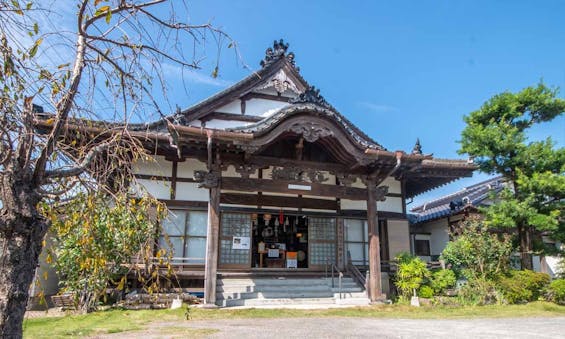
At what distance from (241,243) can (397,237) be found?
5.84 meters

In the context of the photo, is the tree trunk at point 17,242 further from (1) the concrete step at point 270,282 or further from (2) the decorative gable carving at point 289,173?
(1) the concrete step at point 270,282

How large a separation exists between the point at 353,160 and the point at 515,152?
5.90 m

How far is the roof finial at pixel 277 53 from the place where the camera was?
48.9 ft

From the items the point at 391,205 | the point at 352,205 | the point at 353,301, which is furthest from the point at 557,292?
the point at 352,205

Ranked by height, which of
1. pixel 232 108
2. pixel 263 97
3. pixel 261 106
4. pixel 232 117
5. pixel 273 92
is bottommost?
pixel 232 117

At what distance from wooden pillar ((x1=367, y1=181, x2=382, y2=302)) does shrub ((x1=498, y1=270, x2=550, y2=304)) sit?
360 centimetres

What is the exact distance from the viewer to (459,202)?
57.0 ft

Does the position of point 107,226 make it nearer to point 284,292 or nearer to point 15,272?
point 15,272

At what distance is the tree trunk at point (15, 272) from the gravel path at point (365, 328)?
11.7ft

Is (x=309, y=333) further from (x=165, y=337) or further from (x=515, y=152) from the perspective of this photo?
(x=515, y=152)

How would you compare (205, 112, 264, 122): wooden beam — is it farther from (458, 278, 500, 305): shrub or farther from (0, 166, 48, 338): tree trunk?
(0, 166, 48, 338): tree trunk

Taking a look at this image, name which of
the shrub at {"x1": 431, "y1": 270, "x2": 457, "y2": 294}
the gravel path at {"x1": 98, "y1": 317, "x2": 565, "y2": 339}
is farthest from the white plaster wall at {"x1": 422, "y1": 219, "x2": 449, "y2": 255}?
the gravel path at {"x1": 98, "y1": 317, "x2": 565, "y2": 339}

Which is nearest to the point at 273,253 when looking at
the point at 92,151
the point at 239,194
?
the point at 239,194

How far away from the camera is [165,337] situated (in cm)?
595
